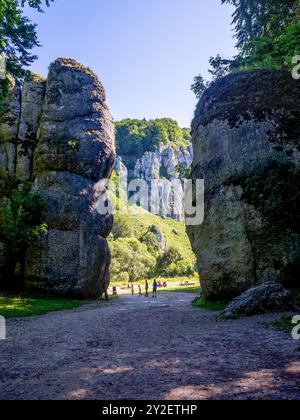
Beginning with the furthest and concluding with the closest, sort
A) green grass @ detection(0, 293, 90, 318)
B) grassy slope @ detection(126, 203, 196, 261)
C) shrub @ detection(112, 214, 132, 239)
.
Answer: grassy slope @ detection(126, 203, 196, 261), shrub @ detection(112, 214, 132, 239), green grass @ detection(0, 293, 90, 318)

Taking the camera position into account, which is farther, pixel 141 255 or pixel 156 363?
pixel 141 255

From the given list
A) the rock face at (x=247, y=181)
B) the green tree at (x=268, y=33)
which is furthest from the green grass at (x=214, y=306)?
the green tree at (x=268, y=33)

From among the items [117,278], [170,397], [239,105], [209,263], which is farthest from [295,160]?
[117,278]

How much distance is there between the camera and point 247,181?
17.3 m

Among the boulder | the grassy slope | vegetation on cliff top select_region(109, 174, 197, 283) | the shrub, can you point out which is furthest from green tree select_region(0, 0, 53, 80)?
the grassy slope

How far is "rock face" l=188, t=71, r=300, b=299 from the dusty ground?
18.1 ft

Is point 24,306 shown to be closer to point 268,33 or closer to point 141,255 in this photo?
point 268,33

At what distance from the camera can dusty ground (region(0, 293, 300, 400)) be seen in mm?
5500

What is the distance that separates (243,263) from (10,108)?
92.6ft

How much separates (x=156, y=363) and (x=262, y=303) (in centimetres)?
702

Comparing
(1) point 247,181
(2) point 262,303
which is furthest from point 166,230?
(2) point 262,303

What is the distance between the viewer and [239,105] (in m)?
19.6

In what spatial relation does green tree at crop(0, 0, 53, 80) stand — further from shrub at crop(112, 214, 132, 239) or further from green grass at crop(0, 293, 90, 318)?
shrub at crop(112, 214, 132, 239)

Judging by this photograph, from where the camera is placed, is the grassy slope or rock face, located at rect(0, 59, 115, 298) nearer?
rock face, located at rect(0, 59, 115, 298)
